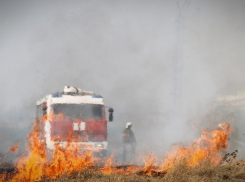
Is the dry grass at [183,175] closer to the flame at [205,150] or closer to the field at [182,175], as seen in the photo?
the field at [182,175]

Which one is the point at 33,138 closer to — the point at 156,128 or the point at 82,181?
the point at 82,181

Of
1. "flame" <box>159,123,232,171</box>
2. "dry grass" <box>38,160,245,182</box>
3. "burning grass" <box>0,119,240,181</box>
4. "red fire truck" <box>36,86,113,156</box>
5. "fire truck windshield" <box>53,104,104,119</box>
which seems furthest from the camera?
"fire truck windshield" <box>53,104,104,119</box>

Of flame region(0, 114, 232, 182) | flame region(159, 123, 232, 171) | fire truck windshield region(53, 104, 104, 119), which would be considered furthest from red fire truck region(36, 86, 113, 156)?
flame region(159, 123, 232, 171)

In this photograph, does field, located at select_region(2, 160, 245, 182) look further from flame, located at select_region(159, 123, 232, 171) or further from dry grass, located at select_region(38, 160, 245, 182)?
flame, located at select_region(159, 123, 232, 171)

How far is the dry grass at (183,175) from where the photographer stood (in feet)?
25.8

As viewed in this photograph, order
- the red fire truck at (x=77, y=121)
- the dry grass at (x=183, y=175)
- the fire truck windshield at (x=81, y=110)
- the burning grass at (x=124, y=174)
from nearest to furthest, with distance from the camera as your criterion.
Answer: the dry grass at (x=183, y=175), the burning grass at (x=124, y=174), the red fire truck at (x=77, y=121), the fire truck windshield at (x=81, y=110)

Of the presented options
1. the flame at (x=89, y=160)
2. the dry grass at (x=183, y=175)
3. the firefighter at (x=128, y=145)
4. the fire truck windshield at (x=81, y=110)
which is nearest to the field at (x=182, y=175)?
the dry grass at (x=183, y=175)

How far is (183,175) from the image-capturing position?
7.96 metres

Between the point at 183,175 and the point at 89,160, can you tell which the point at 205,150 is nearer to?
the point at 183,175

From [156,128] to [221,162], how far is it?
2276 cm

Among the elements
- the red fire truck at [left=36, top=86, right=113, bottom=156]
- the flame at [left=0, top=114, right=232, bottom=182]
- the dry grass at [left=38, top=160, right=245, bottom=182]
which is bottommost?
the dry grass at [left=38, top=160, right=245, bottom=182]

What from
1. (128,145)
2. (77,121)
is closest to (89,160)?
(77,121)

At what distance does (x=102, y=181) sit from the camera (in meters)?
7.54

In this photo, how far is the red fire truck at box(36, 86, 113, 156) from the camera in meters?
13.7
